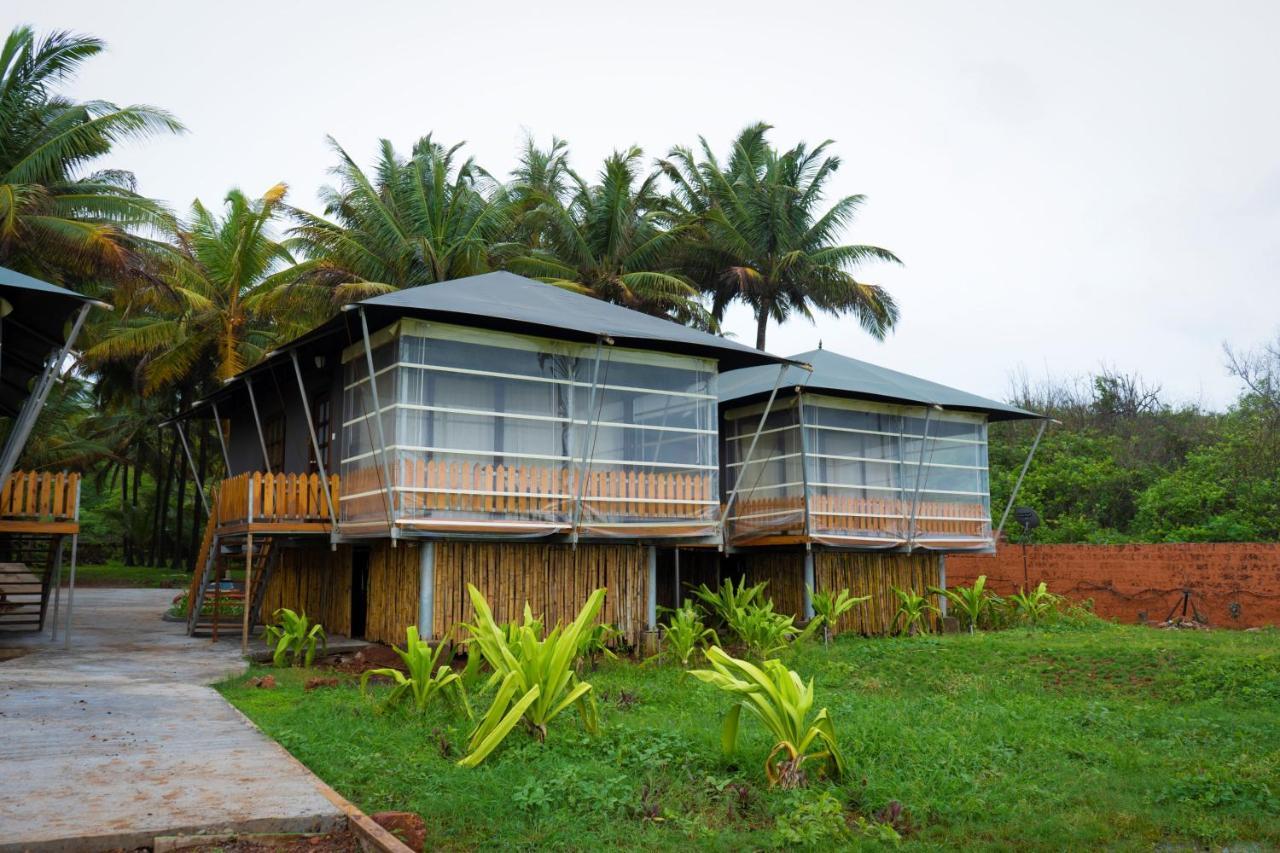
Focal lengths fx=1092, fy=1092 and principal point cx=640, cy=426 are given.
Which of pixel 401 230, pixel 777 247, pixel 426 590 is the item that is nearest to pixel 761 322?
pixel 777 247

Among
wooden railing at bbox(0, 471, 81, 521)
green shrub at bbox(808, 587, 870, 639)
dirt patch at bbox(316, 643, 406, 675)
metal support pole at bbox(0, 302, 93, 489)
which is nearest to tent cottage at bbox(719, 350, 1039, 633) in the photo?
green shrub at bbox(808, 587, 870, 639)

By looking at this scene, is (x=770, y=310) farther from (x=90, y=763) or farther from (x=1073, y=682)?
(x=90, y=763)

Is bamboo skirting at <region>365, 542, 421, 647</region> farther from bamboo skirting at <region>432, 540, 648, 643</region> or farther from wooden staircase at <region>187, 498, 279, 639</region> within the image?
wooden staircase at <region>187, 498, 279, 639</region>

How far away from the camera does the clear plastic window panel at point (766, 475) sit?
17.8 meters

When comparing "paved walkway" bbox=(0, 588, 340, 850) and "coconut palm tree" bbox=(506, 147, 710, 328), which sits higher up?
"coconut palm tree" bbox=(506, 147, 710, 328)

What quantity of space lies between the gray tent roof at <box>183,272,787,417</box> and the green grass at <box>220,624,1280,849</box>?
464 cm

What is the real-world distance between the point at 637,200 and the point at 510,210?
3.56m

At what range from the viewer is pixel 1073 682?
40.4 feet

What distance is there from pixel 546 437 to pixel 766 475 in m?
5.32

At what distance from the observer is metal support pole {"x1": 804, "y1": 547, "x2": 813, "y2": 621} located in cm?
1767

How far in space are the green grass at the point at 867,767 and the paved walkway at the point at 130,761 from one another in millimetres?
453

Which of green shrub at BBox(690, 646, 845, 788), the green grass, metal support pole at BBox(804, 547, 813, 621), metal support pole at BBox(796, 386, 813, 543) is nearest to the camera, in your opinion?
the green grass

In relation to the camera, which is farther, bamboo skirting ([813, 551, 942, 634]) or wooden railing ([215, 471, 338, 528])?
bamboo skirting ([813, 551, 942, 634])

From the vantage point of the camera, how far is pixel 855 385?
18.1 meters
